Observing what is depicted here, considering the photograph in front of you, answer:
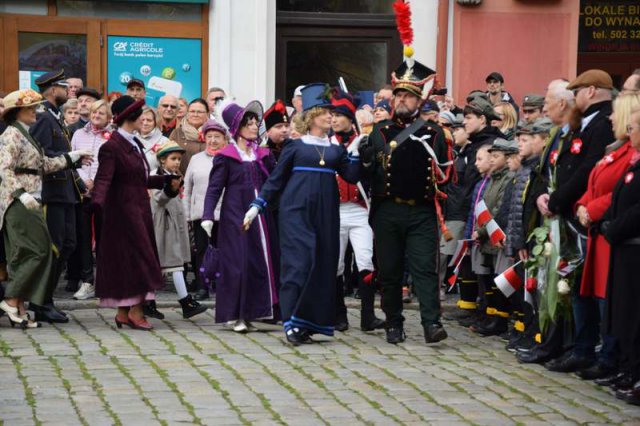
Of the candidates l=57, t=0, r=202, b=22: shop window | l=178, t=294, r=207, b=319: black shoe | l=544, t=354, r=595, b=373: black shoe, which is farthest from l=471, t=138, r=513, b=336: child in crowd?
l=57, t=0, r=202, b=22: shop window

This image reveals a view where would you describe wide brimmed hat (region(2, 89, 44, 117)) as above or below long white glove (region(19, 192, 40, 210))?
above

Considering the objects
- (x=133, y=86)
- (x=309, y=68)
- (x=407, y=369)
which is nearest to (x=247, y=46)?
(x=309, y=68)

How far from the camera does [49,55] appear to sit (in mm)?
17547

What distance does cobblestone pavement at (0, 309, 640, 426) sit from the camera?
791 centimetres

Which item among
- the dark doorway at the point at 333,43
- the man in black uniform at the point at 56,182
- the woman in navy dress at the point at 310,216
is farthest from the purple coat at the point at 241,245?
the dark doorway at the point at 333,43

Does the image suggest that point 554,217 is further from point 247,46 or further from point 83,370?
point 247,46

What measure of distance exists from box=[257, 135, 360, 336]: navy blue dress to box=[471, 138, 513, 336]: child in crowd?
45.3 inches

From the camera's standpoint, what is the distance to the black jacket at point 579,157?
9.23 m

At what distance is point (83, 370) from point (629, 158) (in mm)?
3693

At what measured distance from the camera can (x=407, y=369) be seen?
943 cm

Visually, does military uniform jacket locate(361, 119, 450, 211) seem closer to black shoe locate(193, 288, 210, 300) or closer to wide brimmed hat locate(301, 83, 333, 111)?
wide brimmed hat locate(301, 83, 333, 111)

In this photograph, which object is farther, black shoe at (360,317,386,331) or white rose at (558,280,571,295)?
black shoe at (360,317,386,331)

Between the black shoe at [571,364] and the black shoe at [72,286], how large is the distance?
18.5 ft

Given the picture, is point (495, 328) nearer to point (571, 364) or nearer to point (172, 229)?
point (571, 364)
